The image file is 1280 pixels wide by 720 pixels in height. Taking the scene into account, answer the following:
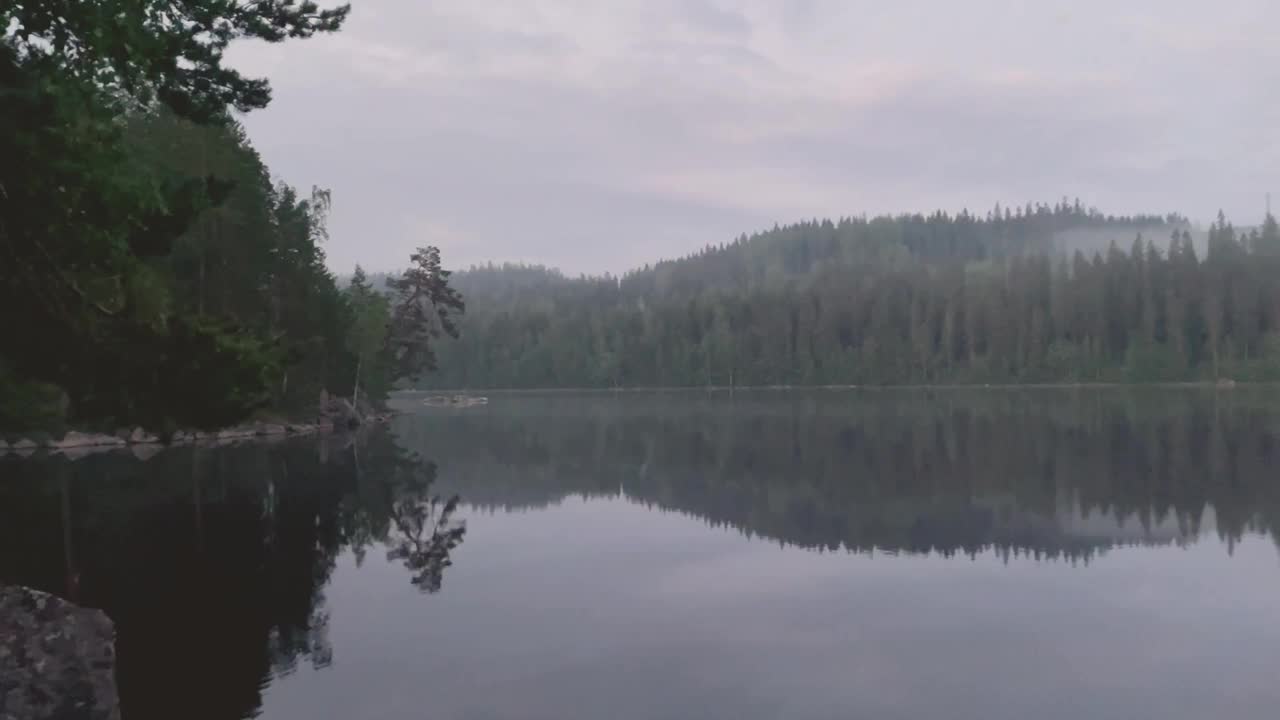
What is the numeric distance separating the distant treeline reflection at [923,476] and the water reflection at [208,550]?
576 cm

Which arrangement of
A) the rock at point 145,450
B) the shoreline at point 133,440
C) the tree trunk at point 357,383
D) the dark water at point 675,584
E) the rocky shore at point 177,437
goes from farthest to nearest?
the tree trunk at point 357,383 → the rock at point 145,450 → the rocky shore at point 177,437 → the shoreline at point 133,440 → the dark water at point 675,584

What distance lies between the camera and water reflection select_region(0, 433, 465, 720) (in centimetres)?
1434

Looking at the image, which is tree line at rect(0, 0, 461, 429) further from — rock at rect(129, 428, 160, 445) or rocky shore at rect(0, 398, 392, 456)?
rock at rect(129, 428, 160, 445)

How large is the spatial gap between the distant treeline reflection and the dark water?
26 centimetres

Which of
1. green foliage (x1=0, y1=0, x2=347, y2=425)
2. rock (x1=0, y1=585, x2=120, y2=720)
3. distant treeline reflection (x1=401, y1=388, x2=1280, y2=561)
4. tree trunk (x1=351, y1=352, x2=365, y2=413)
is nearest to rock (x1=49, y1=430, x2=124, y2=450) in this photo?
distant treeline reflection (x1=401, y1=388, x2=1280, y2=561)

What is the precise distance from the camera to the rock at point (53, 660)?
10.9 metres

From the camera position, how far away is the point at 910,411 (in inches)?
3679

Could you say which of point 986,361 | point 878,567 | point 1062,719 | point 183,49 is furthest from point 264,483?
point 986,361

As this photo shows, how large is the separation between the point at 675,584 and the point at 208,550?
11.2 metres

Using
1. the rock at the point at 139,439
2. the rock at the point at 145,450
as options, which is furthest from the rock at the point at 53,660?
the rock at the point at 139,439

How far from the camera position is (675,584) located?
69.6 ft

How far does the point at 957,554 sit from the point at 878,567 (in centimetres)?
261

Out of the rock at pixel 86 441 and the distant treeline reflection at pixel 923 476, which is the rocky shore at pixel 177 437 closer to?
the rock at pixel 86 441

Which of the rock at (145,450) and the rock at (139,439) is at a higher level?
the rock at (139,439)
